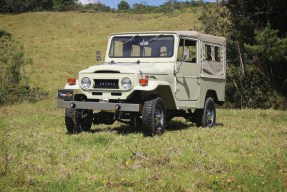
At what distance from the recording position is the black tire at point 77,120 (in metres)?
9.95

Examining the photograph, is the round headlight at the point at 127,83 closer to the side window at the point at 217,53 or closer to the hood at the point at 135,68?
the hood at the point at 135,68

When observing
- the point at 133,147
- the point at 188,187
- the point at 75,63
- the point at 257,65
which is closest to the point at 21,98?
the point at 257,65

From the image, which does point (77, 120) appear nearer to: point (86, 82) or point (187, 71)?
point (86, 82)

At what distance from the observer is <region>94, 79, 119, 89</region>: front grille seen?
9.52 meters

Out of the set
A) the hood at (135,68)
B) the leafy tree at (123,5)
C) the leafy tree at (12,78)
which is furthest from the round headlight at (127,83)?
the leafy tree at (123,5)

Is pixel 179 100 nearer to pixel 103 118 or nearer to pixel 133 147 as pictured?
pixel 103 118

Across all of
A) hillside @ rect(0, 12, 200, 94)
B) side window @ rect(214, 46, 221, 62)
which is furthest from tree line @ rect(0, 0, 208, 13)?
side window @ rect(214, 46, 221, 62)

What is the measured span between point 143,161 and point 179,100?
388 cm

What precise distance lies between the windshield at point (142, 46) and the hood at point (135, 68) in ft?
1.25

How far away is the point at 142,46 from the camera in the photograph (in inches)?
431

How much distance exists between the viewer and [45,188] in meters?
5.59

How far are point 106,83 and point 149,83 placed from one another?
37.3 inches

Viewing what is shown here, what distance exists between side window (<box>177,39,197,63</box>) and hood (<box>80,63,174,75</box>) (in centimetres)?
39

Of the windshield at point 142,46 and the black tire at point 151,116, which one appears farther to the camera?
the windshield at point 142,46
